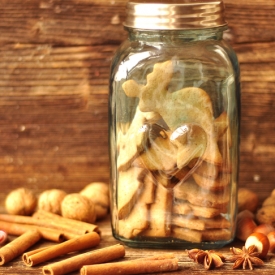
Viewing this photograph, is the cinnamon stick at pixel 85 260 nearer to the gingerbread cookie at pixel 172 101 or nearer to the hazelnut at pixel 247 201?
the gingerbread cookie at pixel 172 101

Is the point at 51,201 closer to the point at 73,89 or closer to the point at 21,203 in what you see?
the point at 21,203

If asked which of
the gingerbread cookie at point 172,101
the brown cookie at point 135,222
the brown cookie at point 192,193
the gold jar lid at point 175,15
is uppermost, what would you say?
the gold jar lid at point 175,15

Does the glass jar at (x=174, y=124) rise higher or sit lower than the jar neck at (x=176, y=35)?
lower

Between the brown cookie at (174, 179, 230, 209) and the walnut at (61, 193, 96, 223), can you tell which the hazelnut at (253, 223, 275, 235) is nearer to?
the brown cookie at (174, 179, 230, 209)

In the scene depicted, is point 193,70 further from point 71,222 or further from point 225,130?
point 71,222

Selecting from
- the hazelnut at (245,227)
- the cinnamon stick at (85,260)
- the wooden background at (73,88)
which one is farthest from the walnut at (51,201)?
the hazelnut at (245,227)

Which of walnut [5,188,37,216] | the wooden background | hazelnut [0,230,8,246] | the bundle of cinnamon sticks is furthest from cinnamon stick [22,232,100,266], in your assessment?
the wooden background
